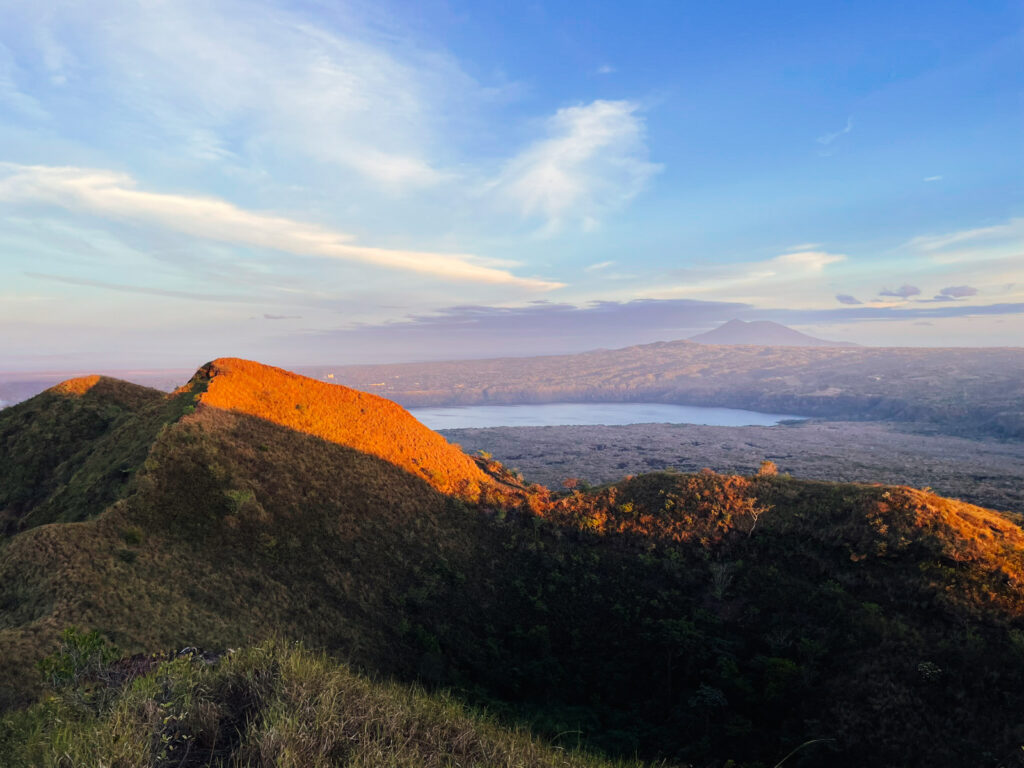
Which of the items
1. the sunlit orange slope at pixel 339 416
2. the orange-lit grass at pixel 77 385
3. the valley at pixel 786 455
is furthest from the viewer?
the valley at pixel 786 455

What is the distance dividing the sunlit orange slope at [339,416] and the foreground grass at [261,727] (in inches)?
1205

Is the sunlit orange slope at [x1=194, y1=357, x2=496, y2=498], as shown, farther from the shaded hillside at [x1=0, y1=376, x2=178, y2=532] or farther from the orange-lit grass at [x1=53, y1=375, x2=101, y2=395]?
the orange-lit grass at [x1=53, y1=375, x2=101, y2=395]

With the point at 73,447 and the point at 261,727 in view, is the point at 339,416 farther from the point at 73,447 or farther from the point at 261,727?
the point at 261,727

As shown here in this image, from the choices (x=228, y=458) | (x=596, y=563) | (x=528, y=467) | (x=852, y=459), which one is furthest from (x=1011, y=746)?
(x=852, y=459)

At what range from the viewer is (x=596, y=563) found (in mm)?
30781

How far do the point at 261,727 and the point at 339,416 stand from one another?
3905 cm

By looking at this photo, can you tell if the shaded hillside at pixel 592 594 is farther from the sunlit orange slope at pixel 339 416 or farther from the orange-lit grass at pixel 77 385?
the orange-lit grass at pixel 77 385

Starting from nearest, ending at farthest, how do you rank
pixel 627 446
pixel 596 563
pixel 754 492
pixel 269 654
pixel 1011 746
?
pixel 269 654
pixel 1011 746
pixel 596 563
pixel 754 492
pixel 627 446

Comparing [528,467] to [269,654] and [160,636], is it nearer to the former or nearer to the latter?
[160,636]

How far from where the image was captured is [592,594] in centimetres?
2842

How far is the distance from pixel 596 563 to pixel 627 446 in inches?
5160

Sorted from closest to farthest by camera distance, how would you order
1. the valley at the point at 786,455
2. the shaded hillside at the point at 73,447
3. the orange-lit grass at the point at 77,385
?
the shaded hillside at the point at 73,447
the orange-lit grass at the point at 77,385
the valley at the point at 786,455

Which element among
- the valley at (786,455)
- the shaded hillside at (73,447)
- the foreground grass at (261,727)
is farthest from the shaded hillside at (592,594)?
the valley at (786,455)

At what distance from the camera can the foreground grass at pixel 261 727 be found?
18.3 ft
